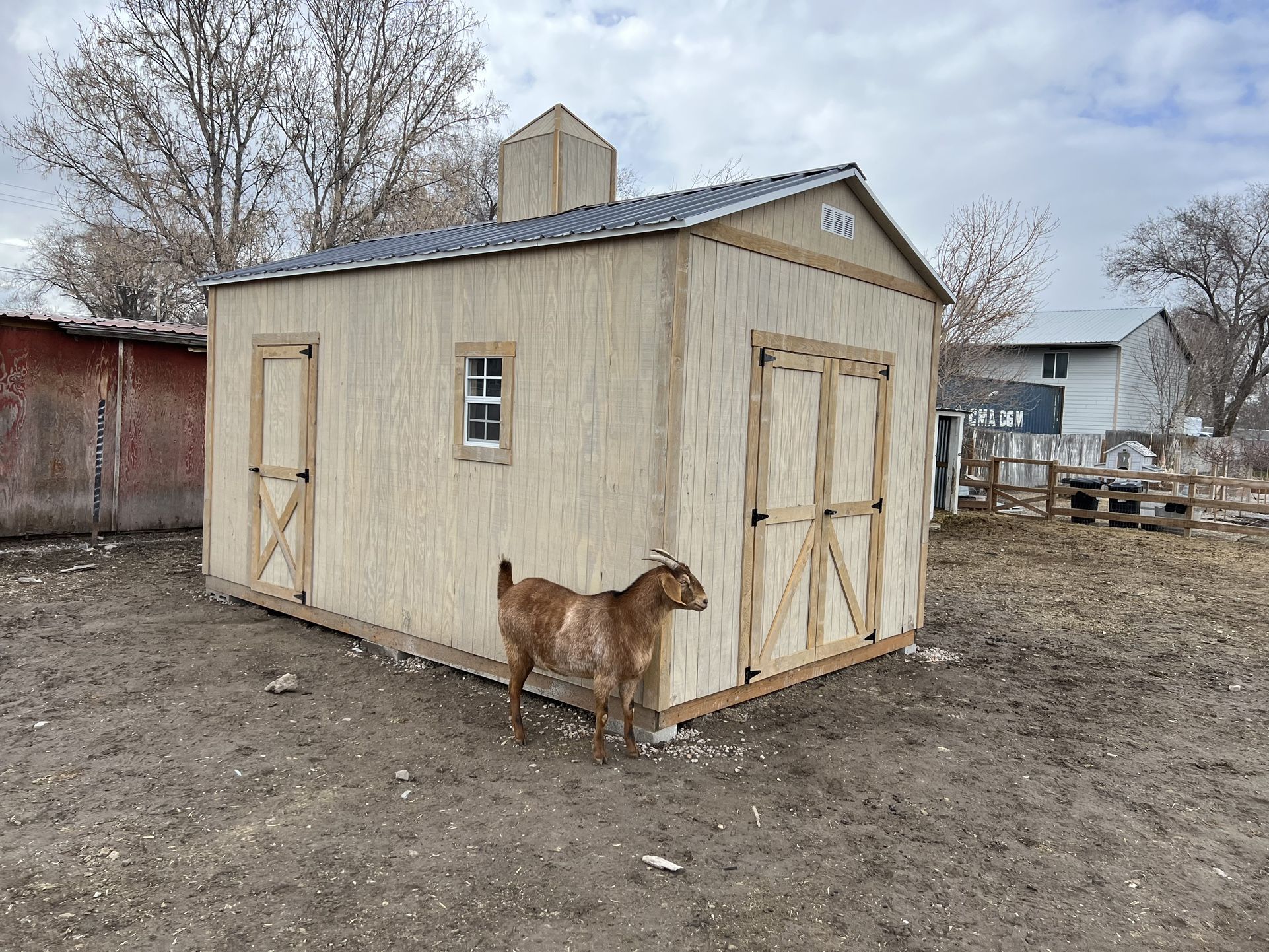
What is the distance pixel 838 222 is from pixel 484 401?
2.85 m

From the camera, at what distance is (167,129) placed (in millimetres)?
18703

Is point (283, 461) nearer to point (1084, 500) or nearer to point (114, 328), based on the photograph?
point (114, 328)

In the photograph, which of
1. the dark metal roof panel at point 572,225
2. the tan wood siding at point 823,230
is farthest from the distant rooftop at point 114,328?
Result: the tan wood siding at point 823,230

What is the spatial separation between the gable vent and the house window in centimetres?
3039

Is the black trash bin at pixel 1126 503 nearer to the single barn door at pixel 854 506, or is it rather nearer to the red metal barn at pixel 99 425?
the single barn door at pixel 854 506

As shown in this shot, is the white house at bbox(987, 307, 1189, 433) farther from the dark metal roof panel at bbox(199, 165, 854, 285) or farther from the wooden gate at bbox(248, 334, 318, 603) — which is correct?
the wooden gate at bbox(248, 334, 318, 603)

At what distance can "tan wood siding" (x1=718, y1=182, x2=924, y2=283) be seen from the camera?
5.68 m

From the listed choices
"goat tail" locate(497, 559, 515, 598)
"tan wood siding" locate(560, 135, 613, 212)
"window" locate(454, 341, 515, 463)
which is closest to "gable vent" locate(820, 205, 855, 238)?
"window" locate(454, 341, 515, 463)

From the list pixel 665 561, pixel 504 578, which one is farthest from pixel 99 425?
pixel 665 561

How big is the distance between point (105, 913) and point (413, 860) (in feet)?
3.79

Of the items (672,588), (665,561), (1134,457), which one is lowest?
(672,588)

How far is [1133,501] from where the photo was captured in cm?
1599

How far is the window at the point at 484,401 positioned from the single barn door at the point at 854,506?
2.28 meters

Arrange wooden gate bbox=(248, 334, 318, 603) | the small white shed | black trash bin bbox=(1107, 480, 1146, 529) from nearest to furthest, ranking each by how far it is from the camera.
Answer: wooden gate bbox=(248, 334, 318, 603), black trash bin bbox=(1107, 480, 1146, 529), the small white shed
